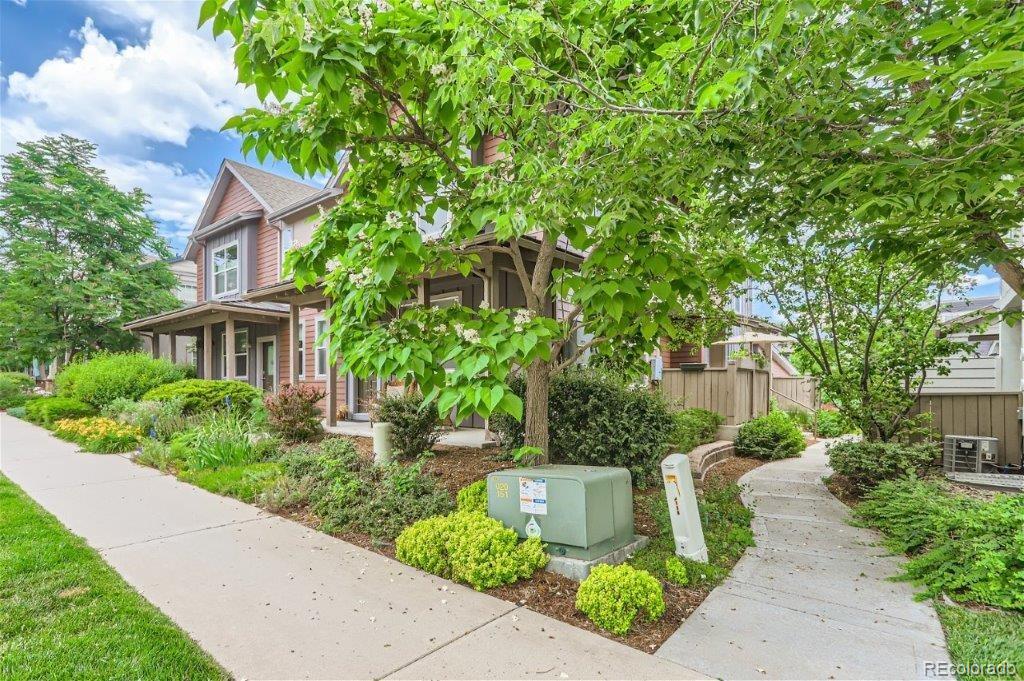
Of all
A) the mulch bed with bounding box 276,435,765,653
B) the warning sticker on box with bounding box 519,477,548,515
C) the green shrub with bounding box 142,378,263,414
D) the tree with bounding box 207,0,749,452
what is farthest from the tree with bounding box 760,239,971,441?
the green shrub with bounding box 142,378,263,414

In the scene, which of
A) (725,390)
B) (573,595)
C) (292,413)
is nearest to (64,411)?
(292,413)

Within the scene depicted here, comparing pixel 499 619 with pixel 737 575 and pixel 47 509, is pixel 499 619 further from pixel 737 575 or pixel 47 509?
pixel 47 509

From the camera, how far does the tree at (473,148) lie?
10.3ft

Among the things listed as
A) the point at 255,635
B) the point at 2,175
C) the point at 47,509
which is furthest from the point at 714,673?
the point at 2,175

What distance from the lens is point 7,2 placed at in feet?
21.3

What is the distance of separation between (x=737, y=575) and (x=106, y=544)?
5.04 meters

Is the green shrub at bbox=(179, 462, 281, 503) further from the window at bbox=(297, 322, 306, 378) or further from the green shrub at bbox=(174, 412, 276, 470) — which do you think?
the window at bbox=(297, 322, 306, 378)

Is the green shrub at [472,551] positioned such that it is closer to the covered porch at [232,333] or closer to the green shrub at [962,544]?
the green shrub at [962,544]

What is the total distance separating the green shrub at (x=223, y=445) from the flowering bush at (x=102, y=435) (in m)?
1.72

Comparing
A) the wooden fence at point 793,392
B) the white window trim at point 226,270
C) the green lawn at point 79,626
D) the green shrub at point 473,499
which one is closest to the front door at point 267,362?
the white window trim at point 226,270

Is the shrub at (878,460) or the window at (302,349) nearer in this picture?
the shrub at (878,460)

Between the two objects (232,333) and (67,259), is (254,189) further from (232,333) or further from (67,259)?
(67,259)

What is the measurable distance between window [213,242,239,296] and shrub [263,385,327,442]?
9717 mm

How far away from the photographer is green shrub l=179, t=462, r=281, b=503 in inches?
224
